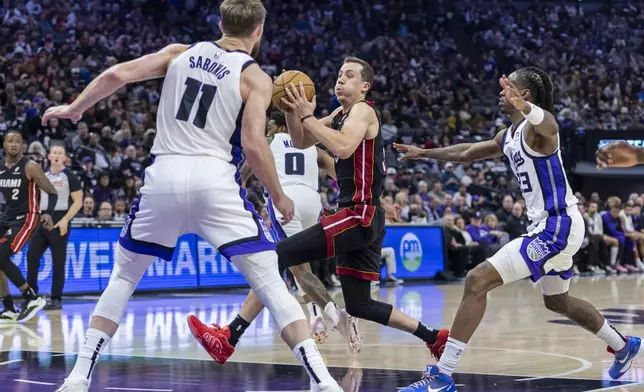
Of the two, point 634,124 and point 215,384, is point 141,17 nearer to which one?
point 634,124

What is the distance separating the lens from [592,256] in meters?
20.8

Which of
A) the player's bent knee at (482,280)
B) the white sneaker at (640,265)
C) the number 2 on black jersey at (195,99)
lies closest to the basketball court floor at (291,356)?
the player's bent knee at (482,280)

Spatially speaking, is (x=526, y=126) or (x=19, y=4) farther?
(x=19, y=4)

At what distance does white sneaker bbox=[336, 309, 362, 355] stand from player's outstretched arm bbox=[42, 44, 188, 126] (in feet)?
10.1

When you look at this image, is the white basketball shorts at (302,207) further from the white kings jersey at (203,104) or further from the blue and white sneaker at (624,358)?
the white kings jersey at (203,104)

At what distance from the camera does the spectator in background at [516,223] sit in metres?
19.0

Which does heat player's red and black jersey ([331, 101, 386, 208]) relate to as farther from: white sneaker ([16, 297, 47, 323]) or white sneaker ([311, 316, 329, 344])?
white sneaker ([16, 297, 47, 323])

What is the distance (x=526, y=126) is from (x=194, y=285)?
382 inches

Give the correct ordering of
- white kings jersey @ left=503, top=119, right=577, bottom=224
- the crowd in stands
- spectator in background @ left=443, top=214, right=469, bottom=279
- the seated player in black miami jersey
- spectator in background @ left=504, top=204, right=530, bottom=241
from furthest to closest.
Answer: spectator in background @ left=504, top=204, right=530, bottom=241
the crowd in stands
spectator in background @ left=443, top=214, right=469, bottom=279
the seated player in black miami jersey
white kings jersey @ left=503, top=119, right=577, bottom=224

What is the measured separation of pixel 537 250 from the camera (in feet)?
20.4

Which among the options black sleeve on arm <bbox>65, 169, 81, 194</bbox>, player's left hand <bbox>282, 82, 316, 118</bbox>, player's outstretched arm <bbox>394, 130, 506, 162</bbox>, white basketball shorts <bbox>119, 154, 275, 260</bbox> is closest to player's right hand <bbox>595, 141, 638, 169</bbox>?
white basketball shorts <bbox>119, 154, 275, 260</bbox>

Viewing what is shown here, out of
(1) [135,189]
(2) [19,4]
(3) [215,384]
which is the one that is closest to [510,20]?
(2) [19,4]

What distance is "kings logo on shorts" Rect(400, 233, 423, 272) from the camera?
58.3 feet

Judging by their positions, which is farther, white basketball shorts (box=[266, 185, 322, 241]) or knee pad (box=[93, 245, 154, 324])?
white basketball shorts (box=[266, 185, 322, 241])
